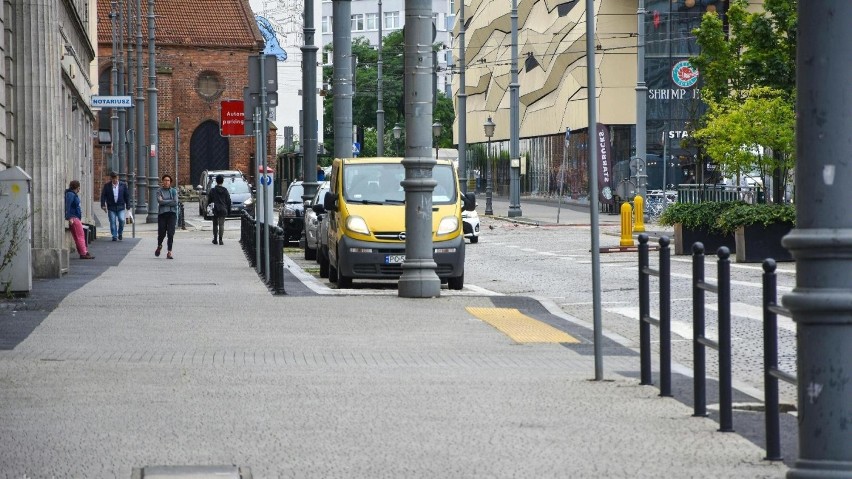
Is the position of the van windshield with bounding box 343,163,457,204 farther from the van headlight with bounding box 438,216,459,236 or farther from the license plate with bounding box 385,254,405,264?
the license plate with bounding box 385,254,405,264

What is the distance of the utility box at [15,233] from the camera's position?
16828 millimetres

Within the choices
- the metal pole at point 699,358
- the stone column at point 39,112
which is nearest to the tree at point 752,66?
the stone column at point 39,112

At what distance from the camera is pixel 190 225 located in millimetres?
52719

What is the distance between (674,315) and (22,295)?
23.3 feet

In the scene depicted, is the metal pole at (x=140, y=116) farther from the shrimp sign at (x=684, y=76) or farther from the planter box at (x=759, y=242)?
the planter box at (x=759, y=242)

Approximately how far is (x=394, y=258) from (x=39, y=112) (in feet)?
18.0

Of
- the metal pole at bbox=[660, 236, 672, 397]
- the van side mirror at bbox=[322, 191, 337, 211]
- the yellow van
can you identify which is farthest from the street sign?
the metal pole at bbox=[660, 236, 672, 397]

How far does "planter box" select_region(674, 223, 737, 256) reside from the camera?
93.1 ft

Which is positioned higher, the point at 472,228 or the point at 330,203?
the point at 330,203

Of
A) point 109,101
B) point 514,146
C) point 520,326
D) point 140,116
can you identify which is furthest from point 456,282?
point 514,146

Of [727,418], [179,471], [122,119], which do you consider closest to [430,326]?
[727,418]

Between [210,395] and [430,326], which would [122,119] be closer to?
[430,326]

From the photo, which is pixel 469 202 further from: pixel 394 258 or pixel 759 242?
pixel 759 242

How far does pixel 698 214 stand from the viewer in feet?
93.8
